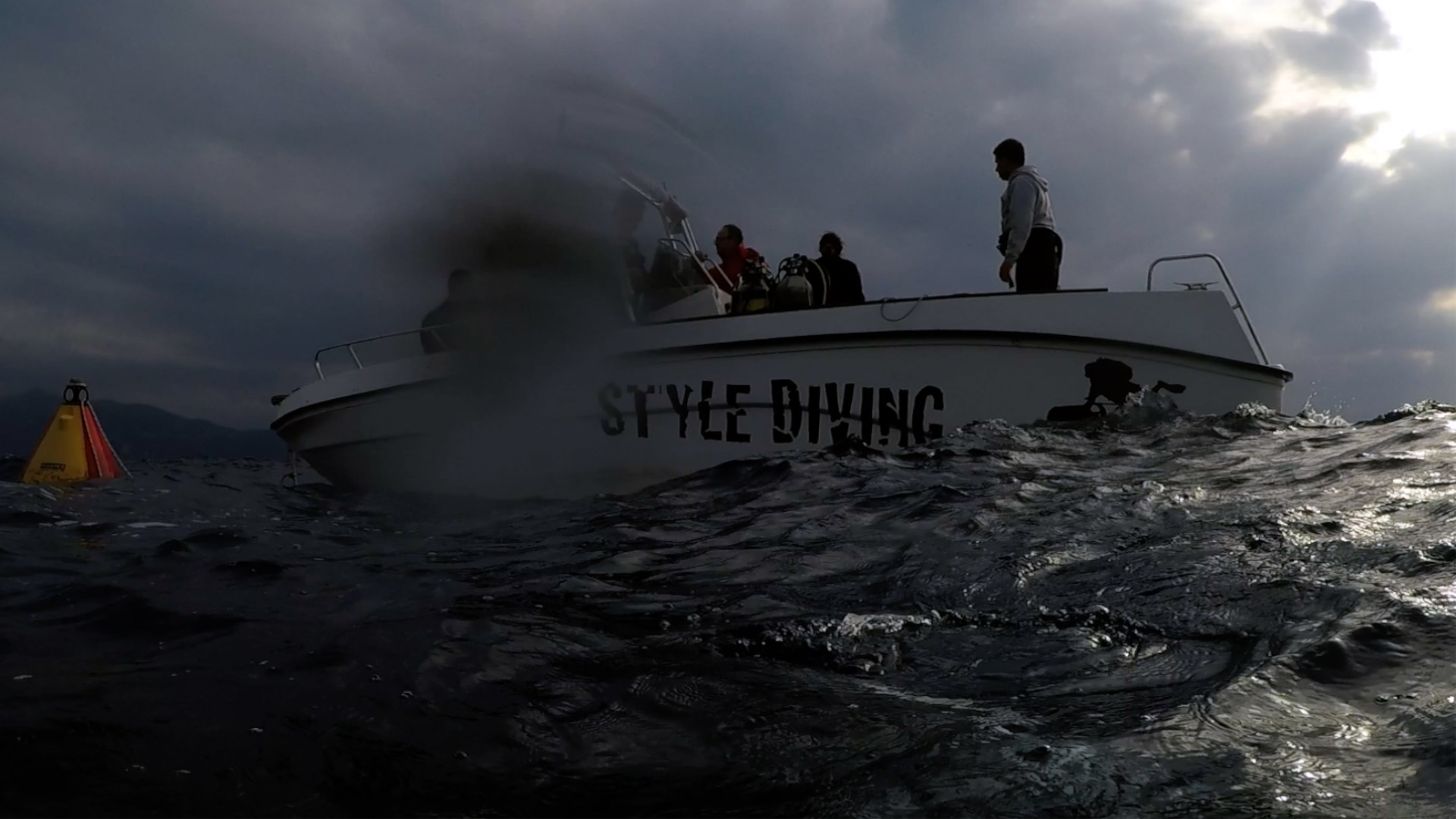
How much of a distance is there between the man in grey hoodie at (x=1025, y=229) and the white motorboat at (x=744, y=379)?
0.74 meters

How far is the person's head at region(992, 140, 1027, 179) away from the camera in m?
6.98

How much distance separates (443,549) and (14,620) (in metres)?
1.49

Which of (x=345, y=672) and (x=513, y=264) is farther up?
(x=513, y=264)

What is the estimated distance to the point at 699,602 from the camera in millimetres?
2631

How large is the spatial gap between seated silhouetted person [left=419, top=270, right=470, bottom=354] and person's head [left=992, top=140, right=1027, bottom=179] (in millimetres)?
4188

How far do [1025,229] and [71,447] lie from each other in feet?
26.9

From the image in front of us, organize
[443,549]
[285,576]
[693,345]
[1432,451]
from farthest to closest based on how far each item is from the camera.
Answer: [693,345], [1432,451], [443,549], [285,576]

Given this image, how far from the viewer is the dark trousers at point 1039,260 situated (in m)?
6.89

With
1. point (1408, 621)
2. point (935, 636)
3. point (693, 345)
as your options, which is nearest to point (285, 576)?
point (935, 636)

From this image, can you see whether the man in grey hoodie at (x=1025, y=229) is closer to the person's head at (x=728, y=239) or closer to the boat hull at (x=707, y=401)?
the boat hull at (x=707, y=401)

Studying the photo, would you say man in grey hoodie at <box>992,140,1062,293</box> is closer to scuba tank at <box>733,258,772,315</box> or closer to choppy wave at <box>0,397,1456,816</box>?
scuba tank at <box>733,258,772,315</box>

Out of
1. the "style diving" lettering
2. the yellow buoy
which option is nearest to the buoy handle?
the yellow buoy

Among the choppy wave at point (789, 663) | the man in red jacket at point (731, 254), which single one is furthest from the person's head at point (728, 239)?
the choppy wave at point (789, 663)

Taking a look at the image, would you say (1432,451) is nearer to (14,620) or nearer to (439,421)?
(14,620)
